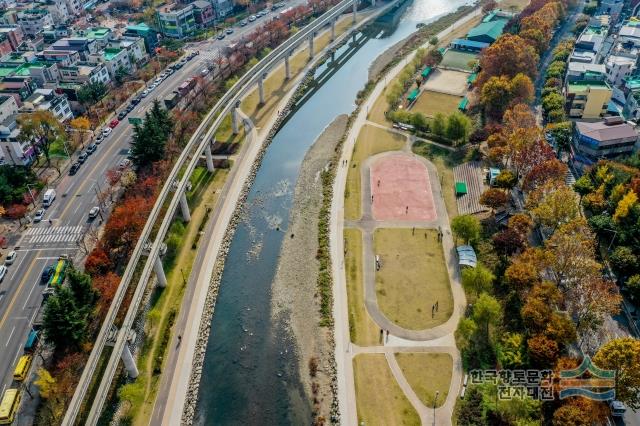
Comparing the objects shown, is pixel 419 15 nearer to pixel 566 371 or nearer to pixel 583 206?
pixel 583 206

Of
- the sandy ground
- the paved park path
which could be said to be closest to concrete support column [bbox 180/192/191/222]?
the sandy ground

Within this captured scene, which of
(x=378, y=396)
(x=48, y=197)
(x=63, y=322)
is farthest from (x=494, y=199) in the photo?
(x=48, y=197)

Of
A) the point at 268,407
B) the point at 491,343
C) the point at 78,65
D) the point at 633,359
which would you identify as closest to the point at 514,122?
the point at 491,343

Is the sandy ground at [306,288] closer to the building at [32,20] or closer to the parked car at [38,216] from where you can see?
the parked car at [38,216]

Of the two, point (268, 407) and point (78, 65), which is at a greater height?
point (78, 65)

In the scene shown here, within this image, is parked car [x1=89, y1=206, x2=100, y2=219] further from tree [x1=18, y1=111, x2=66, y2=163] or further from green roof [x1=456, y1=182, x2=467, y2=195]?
green roof [x1=456, y1=182, x2=467, y2=195]

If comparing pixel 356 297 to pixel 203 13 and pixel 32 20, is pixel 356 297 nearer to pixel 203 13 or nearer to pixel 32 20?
pixel 203 13
